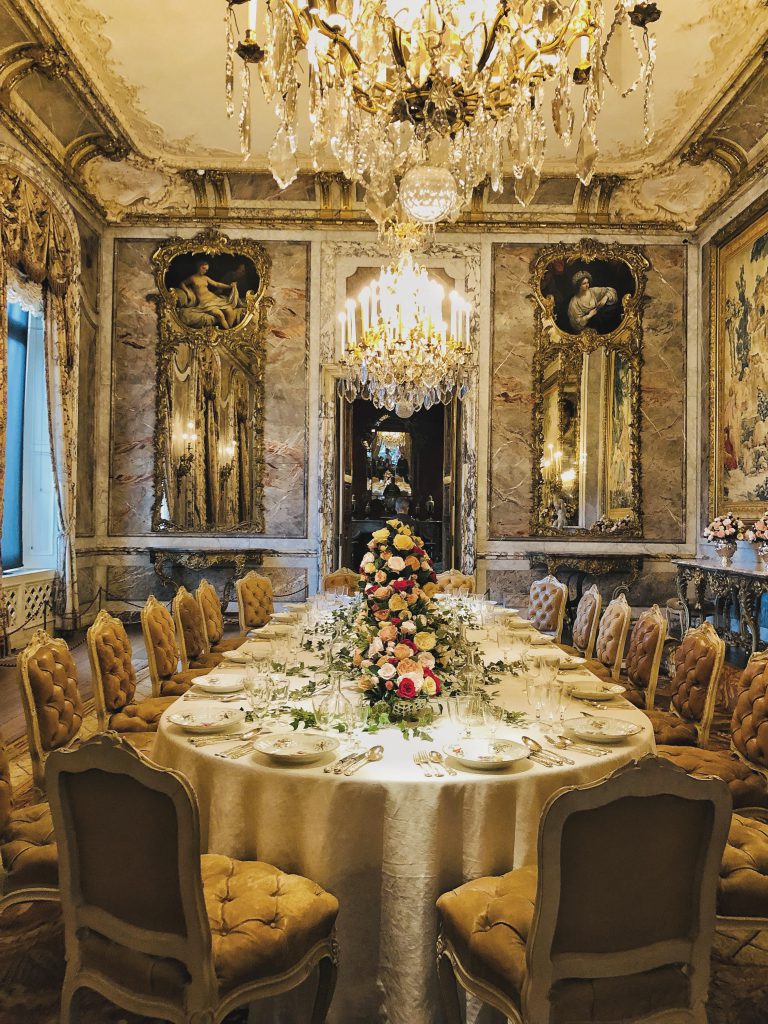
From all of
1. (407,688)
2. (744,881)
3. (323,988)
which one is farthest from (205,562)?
(744,881)

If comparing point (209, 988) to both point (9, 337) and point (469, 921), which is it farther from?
point (9, 337)

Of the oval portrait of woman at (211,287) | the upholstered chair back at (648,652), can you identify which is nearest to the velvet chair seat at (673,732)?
the upholstered chair back at (648,652)

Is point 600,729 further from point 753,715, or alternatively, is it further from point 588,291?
point 588,291

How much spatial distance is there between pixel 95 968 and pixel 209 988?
0.33m

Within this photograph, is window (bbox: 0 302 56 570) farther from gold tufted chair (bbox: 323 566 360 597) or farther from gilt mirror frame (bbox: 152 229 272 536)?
gold tufted chair (bbox: 323 566 360 597)

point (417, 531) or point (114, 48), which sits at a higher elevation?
point (114, 48)

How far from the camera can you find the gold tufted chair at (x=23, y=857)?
2.11m

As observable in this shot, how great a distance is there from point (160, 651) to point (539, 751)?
2484 mm

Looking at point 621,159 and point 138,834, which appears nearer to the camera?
point 138,834

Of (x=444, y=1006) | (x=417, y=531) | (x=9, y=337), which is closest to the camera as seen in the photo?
(x=444, y=1006)

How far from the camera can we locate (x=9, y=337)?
7.36 metres

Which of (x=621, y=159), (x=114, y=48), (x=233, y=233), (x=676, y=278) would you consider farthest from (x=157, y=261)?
(x=676, y=278)

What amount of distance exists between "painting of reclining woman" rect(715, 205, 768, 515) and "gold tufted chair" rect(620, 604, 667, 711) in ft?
12.1

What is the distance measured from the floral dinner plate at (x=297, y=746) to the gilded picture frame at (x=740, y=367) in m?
5.98
